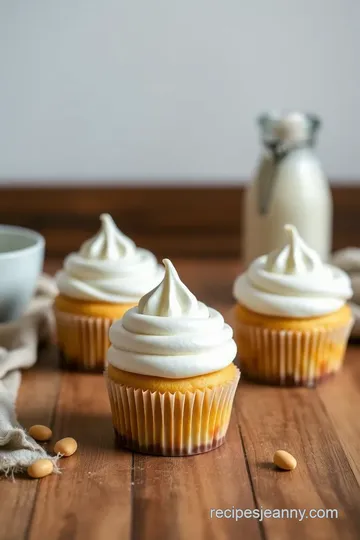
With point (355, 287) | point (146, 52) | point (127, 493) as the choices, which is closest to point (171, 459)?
point (127, 493)

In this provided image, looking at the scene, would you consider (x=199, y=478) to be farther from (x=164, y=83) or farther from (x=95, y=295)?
(x=164, y=83)

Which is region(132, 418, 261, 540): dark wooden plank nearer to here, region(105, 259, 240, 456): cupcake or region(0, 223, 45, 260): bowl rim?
region(105, 259, 240, 456): cupcake

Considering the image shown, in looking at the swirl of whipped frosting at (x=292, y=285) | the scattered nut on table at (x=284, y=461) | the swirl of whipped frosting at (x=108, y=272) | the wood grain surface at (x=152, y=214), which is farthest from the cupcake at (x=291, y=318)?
the wood grain surface at (x=152, y=214)

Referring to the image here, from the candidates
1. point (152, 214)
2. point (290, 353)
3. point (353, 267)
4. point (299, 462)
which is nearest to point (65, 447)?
point (299, 462)

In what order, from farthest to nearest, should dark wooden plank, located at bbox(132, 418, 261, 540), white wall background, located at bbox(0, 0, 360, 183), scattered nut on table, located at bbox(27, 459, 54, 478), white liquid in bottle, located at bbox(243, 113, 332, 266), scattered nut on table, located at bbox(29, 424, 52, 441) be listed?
white wall background, located at bbox(0, 0, 360, 183) → white liquid in bottle, located at bbox(243, 113, 332, 266) → scattered nut on table, located at bbox(29, 424, 52, 441) → scattered nut on table, located at bbox(27, 459, 54, 478) → dark wooden plank, located at bbox(132, 418, 261, 540)

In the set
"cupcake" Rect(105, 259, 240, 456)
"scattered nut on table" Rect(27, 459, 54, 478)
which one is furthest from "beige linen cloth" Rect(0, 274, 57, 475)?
"cupcake" Rect(105, 259, 240, 456)

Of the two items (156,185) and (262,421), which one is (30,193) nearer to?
(156,185)

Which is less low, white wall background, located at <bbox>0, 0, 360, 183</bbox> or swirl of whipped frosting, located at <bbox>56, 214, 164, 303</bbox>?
white wall background, located at <bbox>0, 0, 360, 183</bbox>
